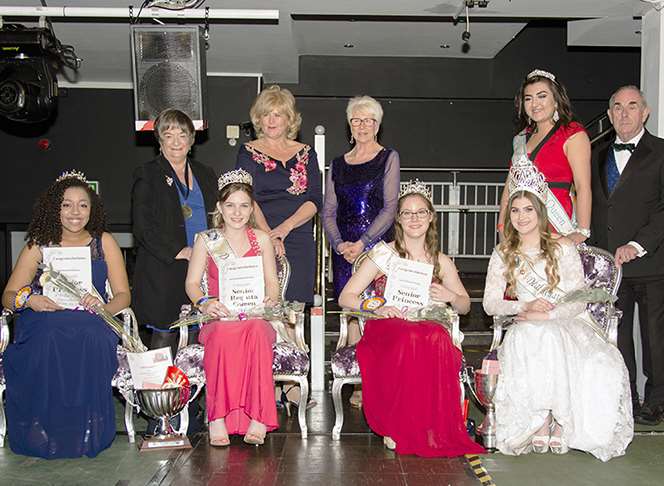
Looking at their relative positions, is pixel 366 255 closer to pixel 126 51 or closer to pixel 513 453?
pixel 513 453

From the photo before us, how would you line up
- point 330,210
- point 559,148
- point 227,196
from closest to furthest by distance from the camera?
point 227,196
point 559,148
point 330,210

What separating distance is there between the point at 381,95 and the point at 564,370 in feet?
21.8

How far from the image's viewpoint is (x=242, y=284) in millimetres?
3652

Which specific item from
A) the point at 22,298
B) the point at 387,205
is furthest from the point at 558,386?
the point at 22,298

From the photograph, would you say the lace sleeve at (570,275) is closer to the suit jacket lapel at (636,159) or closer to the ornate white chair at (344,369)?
the ornate white chair at (344,369)

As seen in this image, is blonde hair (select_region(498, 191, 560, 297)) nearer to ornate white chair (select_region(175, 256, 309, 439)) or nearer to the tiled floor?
the tiled floor

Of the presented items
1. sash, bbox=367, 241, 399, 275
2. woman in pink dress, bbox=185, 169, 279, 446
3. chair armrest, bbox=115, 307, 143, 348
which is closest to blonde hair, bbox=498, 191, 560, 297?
sash, bbox=367, 241, 399, 275

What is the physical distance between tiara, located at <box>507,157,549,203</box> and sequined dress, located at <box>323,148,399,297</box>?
738mm

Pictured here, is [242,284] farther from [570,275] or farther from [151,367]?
[570,275]

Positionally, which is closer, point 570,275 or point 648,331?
point 570,275

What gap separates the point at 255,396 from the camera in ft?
11.5

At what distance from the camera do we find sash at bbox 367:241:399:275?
377cm

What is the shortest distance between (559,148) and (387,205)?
0.99 metres

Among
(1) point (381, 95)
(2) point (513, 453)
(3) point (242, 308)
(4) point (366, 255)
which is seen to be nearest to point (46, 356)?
(3) point (242, 308)
